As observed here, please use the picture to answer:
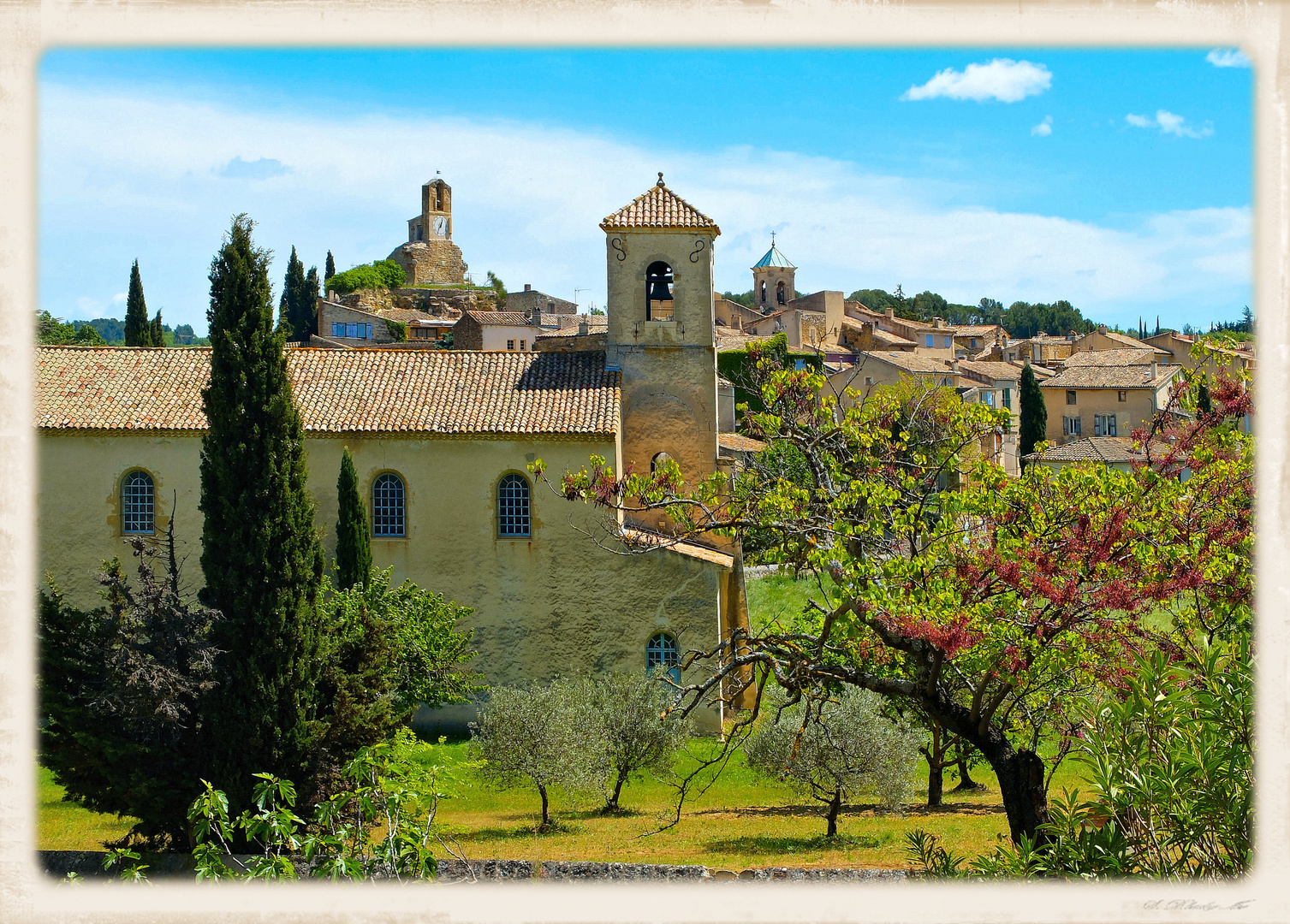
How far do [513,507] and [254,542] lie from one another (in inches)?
327

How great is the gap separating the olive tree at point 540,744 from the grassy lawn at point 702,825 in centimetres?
89

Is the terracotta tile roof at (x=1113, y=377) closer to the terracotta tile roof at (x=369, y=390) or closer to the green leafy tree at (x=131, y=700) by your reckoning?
the terracotta tile roof at (x=369, y=390)

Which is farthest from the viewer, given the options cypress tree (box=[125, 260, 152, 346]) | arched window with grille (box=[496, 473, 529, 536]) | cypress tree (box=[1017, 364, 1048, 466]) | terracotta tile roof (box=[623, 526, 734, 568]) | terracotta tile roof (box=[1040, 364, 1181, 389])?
terracotta tile roof (box=[1040, 364, 1181, 389])

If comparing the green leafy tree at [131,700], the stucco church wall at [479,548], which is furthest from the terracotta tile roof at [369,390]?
the green leafy tree at [131,700]

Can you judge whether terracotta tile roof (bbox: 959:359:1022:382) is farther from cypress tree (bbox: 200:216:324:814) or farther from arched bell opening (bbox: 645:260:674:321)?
cypress tree (bbox: 200:216:324:814)

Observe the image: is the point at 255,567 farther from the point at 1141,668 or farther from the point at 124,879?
the point at 1141,668

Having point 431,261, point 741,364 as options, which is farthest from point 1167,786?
point 431,261

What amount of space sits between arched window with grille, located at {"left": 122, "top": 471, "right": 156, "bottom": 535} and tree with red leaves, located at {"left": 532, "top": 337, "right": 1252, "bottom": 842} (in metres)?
16.3

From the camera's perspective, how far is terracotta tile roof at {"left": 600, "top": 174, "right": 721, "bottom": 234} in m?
27.4

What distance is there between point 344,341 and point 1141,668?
Answer: 247 feet

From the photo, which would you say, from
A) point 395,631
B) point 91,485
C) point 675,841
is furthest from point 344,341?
point 675,841

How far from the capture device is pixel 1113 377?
65.8 meters

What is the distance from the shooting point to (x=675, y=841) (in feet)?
59.0

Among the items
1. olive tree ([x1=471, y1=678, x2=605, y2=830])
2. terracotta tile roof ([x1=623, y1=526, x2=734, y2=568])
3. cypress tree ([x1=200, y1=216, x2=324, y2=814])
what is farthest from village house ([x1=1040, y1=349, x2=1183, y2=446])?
cypress tree ([x1=200, y1=216, x2=324, y2=814])
